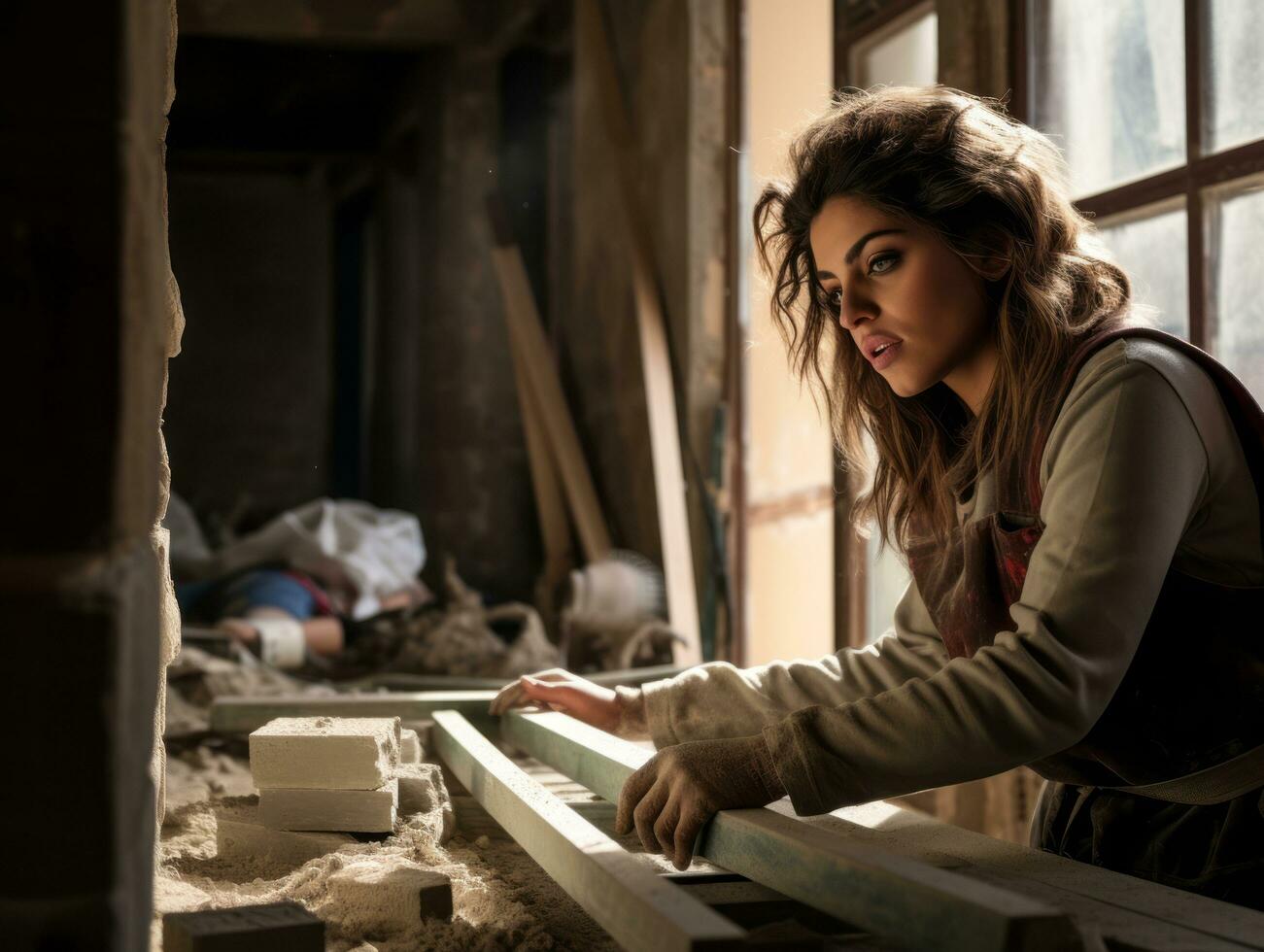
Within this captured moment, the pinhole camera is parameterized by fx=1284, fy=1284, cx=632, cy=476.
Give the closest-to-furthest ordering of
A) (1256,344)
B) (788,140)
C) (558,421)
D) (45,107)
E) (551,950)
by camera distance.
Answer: (45,107)
(551,950)
(788,140)
(1256,344)
(558,421)

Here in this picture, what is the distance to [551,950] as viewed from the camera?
5.14ft

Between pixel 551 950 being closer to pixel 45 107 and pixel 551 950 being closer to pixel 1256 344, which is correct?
pixel 45 107

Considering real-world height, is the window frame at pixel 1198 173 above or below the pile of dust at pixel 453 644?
above

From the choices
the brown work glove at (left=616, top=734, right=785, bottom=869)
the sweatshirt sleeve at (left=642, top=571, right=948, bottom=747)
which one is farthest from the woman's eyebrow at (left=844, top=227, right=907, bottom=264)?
the brown work glove at (left=616, top=734, right=785, bottom=869)

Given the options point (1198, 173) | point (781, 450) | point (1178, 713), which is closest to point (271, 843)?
point (1178, 713)

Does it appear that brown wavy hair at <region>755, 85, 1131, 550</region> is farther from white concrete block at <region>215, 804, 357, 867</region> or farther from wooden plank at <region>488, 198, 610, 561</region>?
wooden plank at <region>488, 198, 610, 561</region>

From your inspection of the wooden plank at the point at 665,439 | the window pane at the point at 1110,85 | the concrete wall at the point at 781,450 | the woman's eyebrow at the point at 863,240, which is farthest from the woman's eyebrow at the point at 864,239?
the wooden plank at the point at 665,439

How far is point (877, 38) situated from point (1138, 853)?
272 centimetres

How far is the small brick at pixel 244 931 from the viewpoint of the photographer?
1334 millimetres

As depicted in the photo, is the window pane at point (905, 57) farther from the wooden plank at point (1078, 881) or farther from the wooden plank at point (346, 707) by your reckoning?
the wooden plank at point (1078, 881)

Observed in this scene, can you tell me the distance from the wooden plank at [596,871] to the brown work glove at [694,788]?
0.22ft

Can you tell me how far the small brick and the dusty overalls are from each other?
951 mm

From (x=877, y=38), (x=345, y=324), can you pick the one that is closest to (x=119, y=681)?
(x=877, y=38)

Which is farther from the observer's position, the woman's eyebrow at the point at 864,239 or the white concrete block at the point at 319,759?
the white concrete block at the point at 319,759
